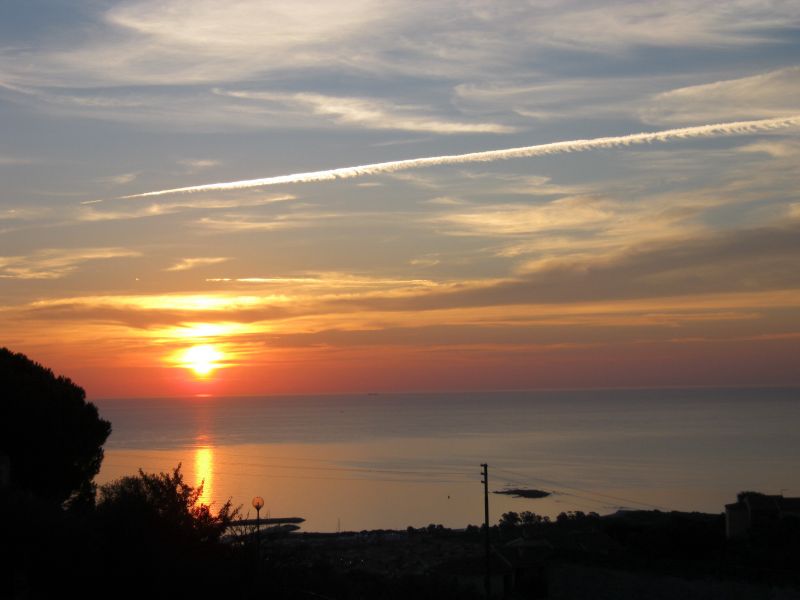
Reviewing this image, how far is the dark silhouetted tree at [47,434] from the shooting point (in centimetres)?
2741

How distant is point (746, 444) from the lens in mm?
131625

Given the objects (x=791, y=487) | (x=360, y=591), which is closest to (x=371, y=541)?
(x=360, y=591)

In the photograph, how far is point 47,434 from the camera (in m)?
27.9

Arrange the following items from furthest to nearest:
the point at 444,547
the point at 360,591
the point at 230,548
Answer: the point at 444,547 < the point at 360,591 < the point at 230,548

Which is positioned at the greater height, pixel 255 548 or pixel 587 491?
pixel 587 491

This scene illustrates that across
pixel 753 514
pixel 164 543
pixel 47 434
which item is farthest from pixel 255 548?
pixel 753 514

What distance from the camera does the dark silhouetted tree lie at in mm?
27406

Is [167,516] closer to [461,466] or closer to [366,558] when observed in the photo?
[366,558]

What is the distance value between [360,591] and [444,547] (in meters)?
26.4

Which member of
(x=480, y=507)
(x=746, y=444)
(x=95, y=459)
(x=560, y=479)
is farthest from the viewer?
(x=746, y=444)

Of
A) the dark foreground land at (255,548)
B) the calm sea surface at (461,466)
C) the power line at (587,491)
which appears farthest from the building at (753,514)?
the power line at (587,491)

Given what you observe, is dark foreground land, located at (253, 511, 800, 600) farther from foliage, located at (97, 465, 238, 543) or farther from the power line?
the power line

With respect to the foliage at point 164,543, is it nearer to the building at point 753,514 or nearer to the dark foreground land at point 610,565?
the dark foreground land at point 610,565

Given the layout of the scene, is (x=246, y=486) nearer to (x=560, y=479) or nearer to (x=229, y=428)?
(x=560, y=479)
